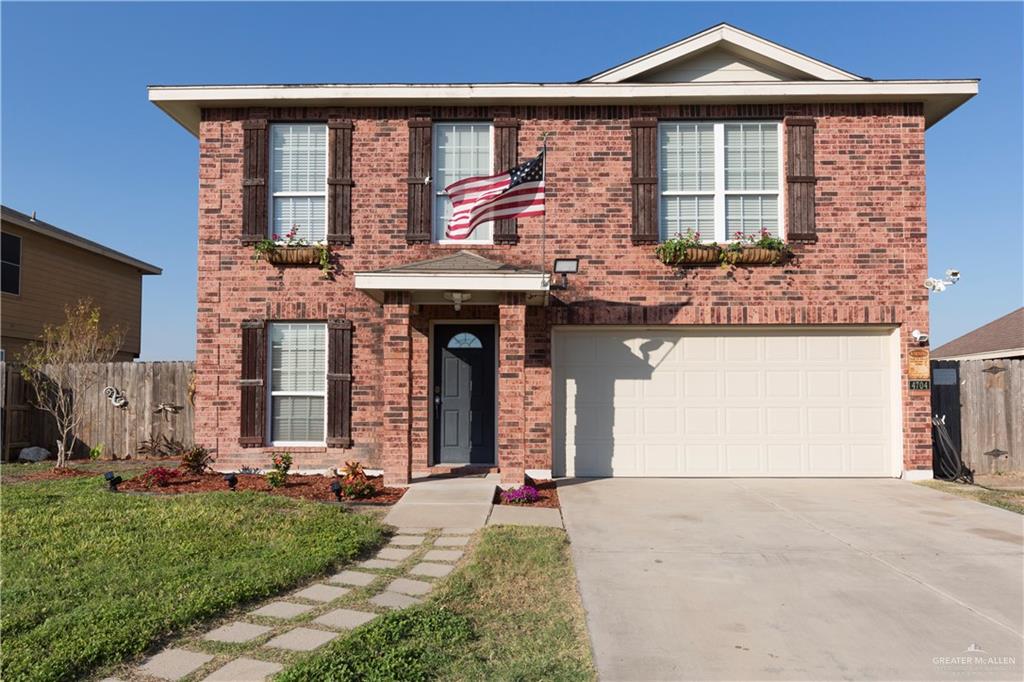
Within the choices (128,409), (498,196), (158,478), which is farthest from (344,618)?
(128,409)

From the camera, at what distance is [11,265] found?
1519 cm

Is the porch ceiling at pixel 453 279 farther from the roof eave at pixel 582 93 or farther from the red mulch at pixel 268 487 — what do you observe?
the roof eave at pixel 582 93

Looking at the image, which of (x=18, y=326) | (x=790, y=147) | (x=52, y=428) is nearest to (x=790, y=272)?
(x=790, y=147)

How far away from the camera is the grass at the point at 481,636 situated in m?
3.33

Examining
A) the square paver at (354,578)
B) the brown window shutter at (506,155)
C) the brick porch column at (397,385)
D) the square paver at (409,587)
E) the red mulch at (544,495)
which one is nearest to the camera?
the square paver at (409,587)

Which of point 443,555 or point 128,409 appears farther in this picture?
point 128,409

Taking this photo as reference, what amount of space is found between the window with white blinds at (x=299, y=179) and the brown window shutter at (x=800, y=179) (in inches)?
267

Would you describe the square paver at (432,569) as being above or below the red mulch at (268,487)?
below

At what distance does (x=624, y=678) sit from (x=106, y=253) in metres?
19.4

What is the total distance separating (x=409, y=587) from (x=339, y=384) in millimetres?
5134

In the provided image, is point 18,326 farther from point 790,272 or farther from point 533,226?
point 790,272

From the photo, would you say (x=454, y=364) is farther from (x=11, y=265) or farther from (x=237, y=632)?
(x=11, y=265)

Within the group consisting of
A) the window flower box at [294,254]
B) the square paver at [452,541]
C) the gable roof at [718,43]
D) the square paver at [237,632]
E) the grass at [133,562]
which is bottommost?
the square paver at [452,541]

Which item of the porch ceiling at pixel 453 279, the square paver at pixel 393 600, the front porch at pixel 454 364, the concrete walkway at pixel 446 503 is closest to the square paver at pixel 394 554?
the concrete walkway at pixel 446 503
